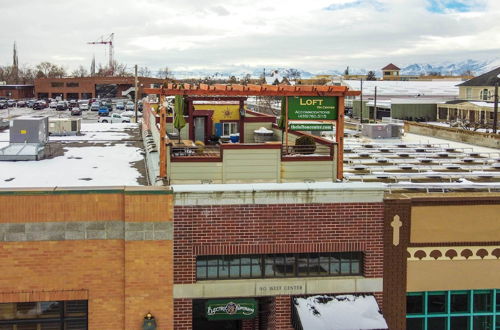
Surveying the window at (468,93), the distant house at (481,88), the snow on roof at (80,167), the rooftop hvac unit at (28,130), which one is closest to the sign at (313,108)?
the snow on roof at (80,167)

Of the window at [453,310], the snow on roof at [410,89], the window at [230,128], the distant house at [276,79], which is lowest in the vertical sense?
the window at [453,310]

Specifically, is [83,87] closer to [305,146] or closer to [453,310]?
[305,146]

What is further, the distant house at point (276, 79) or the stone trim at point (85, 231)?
the distant house at point (276, 79)

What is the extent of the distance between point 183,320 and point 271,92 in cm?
670

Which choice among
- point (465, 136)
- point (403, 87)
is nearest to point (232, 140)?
point (465, 136)

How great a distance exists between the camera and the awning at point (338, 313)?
519 inches

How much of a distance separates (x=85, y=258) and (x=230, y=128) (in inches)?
507

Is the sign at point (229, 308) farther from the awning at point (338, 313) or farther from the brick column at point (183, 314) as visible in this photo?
the awning at point (338, 313)

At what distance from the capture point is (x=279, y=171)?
15875mm

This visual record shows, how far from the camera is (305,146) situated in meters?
16.4

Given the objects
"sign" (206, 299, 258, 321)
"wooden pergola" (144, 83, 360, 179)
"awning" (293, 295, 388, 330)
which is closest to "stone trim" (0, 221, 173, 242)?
"sign" (206, 299, 258, 321)

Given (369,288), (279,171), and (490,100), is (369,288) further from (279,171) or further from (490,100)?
(490,100)

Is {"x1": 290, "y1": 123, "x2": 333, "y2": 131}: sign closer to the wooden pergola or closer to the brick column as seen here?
the wooden pergola

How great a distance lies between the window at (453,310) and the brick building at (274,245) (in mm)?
1005
